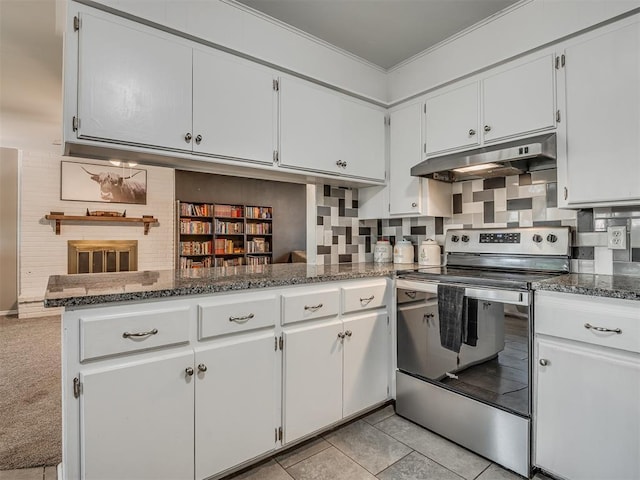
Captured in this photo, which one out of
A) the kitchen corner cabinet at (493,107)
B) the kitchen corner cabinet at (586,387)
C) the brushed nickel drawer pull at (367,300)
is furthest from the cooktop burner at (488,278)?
the kitchen corner cabinet at (493,107)

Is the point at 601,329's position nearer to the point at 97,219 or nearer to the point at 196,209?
the point at 196,209

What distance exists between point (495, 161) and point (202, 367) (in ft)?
5.96

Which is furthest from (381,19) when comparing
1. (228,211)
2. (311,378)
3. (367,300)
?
(228,211)

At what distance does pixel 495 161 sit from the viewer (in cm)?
191

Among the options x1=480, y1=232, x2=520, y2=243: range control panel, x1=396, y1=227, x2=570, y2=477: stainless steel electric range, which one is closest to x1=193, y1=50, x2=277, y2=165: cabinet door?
x1=396, y1=227, x2=570, y2=477: stainless steel electric range

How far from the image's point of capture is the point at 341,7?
6.55 feet

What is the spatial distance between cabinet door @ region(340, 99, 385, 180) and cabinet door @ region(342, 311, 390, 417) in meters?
1.06

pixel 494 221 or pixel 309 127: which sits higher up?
pixel 309 127

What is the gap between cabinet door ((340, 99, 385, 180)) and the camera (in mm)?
2436

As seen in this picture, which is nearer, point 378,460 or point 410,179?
point 378,460

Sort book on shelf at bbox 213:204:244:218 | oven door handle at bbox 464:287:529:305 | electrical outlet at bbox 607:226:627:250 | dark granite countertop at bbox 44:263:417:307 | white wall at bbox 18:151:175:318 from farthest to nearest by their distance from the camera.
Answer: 1. book on shelf at bbox 213:204:244:218
2. white wall at bbox 18:151:175:318
3. electrical outlet at bbox 607:226:627:250
4. oven door handle at bbox 464:287:529:305
5. dark granite countertop at bbox 44:263:417:307

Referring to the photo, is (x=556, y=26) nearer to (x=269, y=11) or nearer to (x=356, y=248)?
(x=269, y=11)

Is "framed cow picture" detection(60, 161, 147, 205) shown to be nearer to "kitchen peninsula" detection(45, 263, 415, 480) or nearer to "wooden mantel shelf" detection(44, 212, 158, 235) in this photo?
"wooden mantel shelf" detection(44, 212, 158, 235)

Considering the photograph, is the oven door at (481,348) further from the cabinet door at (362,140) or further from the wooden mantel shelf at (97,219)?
the wooden mantel shelf at (97,219)
